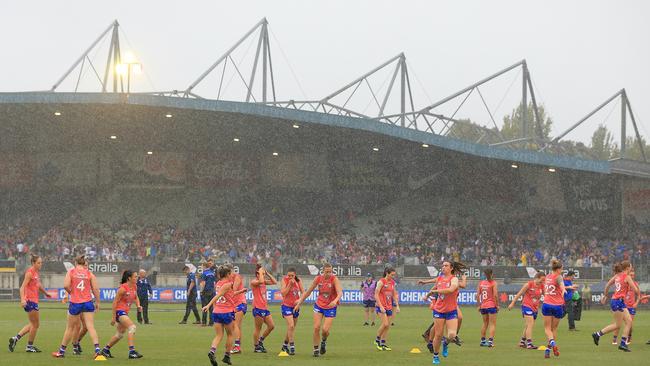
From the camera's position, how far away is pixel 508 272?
52156 mm

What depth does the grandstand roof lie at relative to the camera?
56.9 meters

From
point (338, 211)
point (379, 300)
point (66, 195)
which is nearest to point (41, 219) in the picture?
point (66, 195)

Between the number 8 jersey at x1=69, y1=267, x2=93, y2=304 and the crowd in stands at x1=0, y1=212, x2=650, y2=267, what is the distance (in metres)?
37.1

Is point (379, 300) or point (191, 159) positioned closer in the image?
point (379, 300)

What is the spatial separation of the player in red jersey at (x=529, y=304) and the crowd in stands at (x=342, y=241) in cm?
3270

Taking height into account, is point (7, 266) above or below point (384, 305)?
above

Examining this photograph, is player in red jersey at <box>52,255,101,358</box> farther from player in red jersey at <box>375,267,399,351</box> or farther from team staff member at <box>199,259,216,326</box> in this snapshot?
team staff member at <box>199,259,216,326</box>

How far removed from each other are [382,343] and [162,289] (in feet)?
99.0

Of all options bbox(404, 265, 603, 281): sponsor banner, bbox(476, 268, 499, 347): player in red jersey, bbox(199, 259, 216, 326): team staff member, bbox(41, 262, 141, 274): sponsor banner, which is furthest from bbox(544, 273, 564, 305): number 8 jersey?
bbox(41, 262, 141, 274): sponsor banner

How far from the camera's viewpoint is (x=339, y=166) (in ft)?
235

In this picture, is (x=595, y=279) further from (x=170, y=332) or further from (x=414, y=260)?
(x=170, y=332)

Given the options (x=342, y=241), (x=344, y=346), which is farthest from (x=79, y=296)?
(x=342, y=241)

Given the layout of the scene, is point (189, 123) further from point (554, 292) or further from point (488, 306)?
point (554, 292)

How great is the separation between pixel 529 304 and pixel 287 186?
48.9 meters
